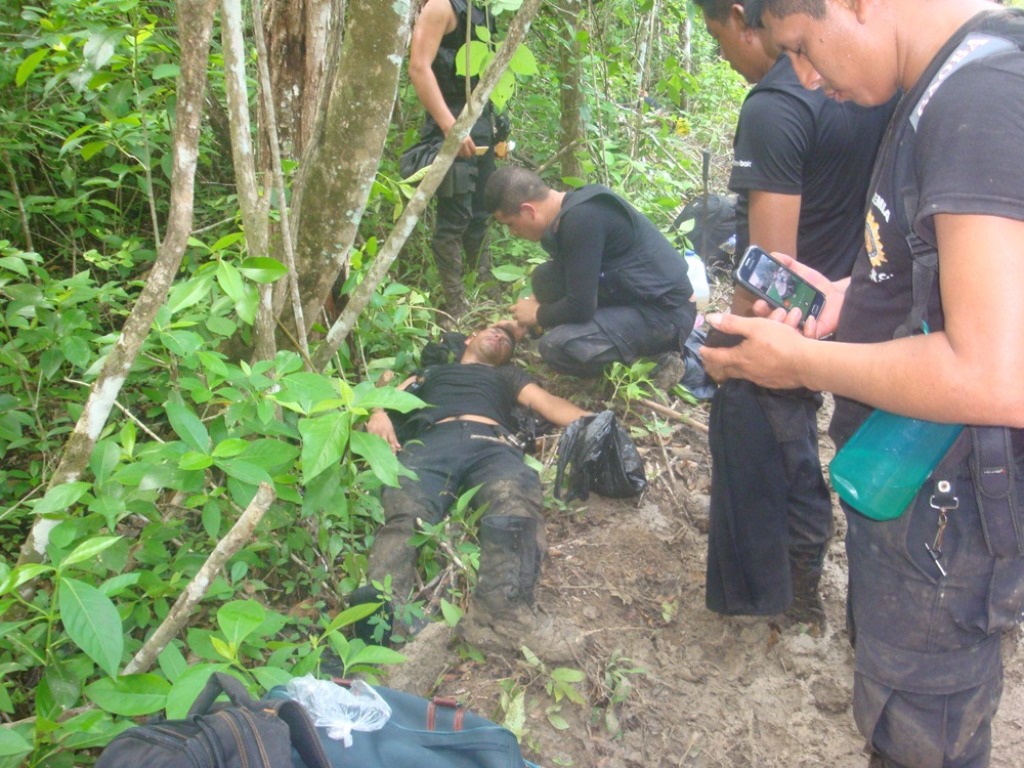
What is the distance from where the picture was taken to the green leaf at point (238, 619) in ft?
5.75

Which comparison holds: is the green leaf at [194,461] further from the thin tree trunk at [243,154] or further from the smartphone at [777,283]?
the smartphone at [777,283]

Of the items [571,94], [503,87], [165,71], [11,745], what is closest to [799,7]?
[503,87]

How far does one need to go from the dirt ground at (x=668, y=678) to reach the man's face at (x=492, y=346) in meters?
1.48

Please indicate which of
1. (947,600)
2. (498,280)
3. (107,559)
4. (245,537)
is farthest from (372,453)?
(498,280)

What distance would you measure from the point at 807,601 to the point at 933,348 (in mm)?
1831

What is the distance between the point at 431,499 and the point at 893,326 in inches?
91.0

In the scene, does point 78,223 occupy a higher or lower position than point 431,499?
higher

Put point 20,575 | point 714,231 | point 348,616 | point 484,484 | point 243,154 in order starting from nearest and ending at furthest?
point 20,575 < point 348,616 < point 243,154 < point 484,484 < point 714,231

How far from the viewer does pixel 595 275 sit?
4.46 meters

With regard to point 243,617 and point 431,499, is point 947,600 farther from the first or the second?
point 431,499

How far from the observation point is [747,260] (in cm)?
221

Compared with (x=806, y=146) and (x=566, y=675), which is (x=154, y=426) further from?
(x=806, y=146)

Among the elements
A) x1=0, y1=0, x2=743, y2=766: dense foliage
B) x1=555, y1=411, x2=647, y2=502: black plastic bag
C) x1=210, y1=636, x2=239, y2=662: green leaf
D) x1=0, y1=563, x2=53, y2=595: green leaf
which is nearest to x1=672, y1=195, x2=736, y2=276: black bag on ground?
x1=0, y1=0, x2=743, y2=766: dense foliage

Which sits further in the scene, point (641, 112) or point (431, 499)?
point (641, 112)
